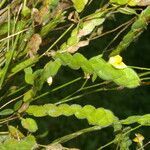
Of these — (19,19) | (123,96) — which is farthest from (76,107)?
(123,96)

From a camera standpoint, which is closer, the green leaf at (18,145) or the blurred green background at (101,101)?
the green leaf at (18,145)

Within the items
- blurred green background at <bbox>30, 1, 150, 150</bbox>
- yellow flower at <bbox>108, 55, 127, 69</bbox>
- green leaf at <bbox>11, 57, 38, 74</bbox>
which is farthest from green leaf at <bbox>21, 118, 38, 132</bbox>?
blurred green background at <bbox>30, 1, 150, 150</bbox>

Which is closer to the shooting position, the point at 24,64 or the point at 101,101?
the point at 24,64

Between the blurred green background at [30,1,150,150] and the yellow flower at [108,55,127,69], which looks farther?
the blurred green background at [30,1,150,150]

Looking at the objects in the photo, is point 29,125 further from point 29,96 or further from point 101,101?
point 101,101

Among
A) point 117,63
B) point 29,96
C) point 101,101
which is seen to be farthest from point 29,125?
point 101,101

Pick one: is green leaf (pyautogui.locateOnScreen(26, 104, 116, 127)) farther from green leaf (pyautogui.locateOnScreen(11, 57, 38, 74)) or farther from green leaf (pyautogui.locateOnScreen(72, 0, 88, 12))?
green leaf (pyautogui.locateOnScreen(72, 0, 88, 12))

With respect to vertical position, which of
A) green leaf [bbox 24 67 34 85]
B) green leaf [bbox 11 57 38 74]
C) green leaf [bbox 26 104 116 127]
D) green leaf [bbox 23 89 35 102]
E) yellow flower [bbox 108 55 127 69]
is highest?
green leaf [bbox 11 57 38 74]

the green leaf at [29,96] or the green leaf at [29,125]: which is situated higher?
the green leaf at [29,96]

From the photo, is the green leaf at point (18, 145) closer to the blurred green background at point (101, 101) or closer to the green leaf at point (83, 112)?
the green leaf at point (83, 112)

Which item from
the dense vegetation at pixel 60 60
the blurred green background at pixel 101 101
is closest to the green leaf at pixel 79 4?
the dense vegetation at pixel 60 60

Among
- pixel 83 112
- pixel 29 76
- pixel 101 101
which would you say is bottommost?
pixel 101 101
